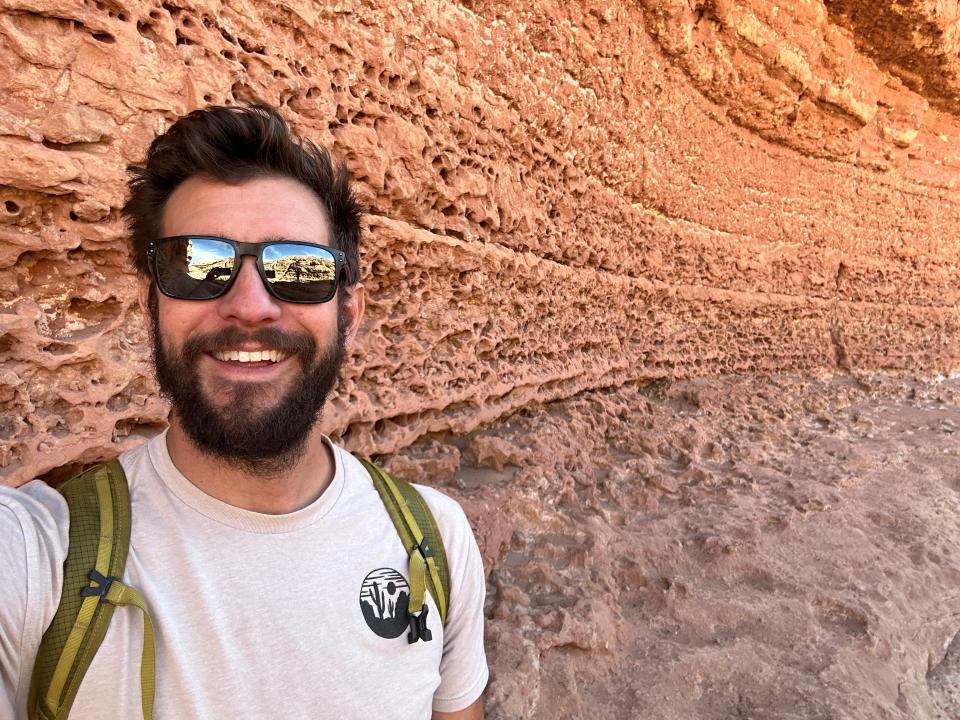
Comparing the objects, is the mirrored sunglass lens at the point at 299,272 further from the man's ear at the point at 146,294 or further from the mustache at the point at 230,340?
the man's ear at the point at 146,294

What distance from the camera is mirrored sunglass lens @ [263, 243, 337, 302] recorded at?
3.66ft

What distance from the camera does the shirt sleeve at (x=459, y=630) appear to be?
1270 mm

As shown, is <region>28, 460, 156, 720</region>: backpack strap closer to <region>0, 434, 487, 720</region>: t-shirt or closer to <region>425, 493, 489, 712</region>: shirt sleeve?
<region>0, 434, 487, 720</region>: t-shirt

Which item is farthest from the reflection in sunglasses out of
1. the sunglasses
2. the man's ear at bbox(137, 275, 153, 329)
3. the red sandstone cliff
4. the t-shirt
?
the red sandstone cliff

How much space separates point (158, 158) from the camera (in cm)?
116

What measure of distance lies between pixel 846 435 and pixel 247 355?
5540 millimetres

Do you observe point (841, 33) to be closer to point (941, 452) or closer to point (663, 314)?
point (663, 314)

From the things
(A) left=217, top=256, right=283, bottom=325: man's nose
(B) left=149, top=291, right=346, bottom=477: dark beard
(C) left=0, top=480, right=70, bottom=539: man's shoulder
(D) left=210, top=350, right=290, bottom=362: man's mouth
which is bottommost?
(C) left=0, top=480, right=70, bottom=539: man's shoulder

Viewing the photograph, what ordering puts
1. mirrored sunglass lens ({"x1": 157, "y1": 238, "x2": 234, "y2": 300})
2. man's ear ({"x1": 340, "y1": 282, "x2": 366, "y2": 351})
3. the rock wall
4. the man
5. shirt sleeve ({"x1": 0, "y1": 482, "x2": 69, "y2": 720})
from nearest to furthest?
shirt sleeve ({"x1": 0, "y1": 482, "x2": 69, "y2": 720}) < the man < mirrored sunglass lens ({"x1": 157, "y1": 238, "x2": 234, "y2": 300}) < man's ear ({"x1": 340, "y1": 282, "x2": 366, "y2": 351}) < the rock wall

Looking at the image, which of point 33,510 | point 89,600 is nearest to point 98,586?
point 89,600

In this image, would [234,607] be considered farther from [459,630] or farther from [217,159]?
[217,159]

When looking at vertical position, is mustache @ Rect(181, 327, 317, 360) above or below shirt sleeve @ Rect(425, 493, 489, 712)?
above

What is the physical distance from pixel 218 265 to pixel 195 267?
40 millimetres

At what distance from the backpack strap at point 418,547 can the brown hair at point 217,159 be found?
24.7 inches
